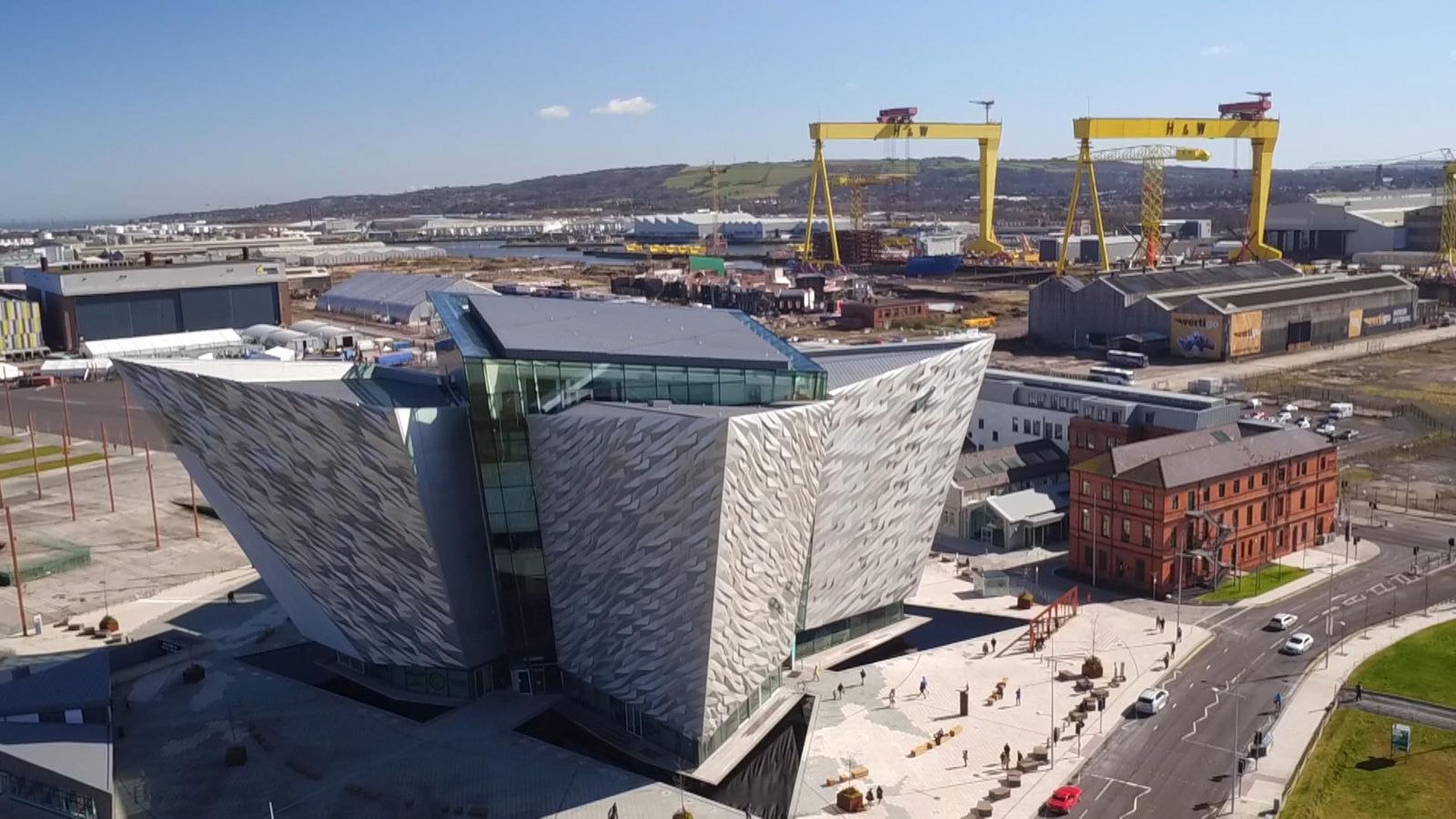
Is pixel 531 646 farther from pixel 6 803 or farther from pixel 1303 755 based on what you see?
pixel 1303 755

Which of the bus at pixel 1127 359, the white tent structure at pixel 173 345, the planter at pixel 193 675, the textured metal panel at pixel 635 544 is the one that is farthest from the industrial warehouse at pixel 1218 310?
the planter at pixel 193 675

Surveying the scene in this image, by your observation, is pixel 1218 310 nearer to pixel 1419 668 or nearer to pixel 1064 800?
pixel 1419 668

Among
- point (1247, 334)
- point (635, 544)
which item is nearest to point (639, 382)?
point (635, 544)

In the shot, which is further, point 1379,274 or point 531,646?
point 1379,274

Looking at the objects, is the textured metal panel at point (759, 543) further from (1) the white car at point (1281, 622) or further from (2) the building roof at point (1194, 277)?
(2) the building roof at point (1194, 277)

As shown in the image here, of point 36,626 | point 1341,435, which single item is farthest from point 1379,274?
point 36,626

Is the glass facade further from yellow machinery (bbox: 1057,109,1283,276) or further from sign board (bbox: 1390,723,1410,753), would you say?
yellow machinery (bbox: 1057,109,1283,276)
